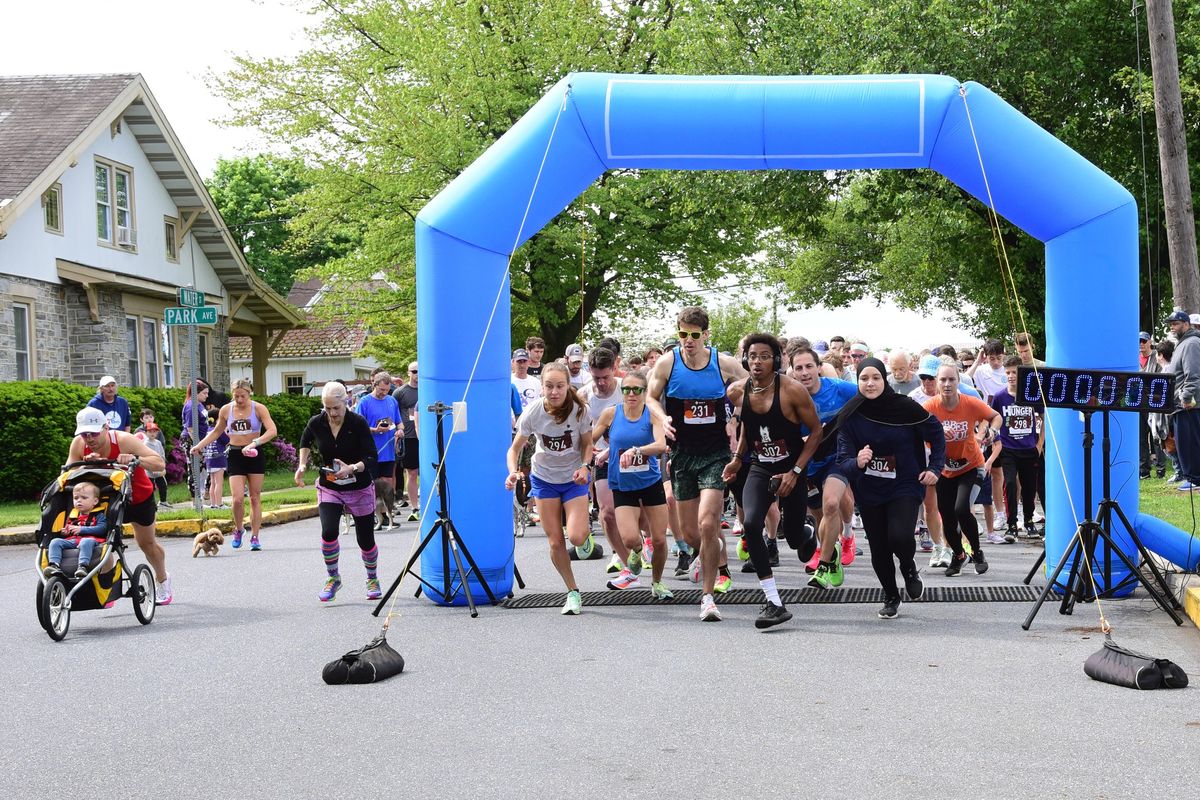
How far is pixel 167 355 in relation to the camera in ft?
103

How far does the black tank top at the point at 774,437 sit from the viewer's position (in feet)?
32.3

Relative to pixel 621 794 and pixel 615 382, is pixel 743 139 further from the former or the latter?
pixel 621 794

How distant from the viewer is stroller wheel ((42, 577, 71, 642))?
9414mm

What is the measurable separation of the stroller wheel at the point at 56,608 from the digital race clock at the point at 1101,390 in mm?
6603

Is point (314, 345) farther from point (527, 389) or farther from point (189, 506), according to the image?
point (527, 389)

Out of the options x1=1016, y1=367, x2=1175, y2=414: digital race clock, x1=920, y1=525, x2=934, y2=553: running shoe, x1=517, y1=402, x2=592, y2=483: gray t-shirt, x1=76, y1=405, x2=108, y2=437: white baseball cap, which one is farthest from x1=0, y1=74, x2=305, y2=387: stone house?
x1=1016, y1=367, x2=1175, y2=414: digital race clock

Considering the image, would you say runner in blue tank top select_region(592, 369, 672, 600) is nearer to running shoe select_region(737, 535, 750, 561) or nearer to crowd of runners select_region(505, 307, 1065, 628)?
crowd of runners select_region(505, 307, 1065, 628)

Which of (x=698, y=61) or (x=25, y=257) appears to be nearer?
(x=25, y=257)

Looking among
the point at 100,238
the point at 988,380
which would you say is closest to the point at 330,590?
the point at 988,380

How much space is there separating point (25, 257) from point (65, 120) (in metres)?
3.67

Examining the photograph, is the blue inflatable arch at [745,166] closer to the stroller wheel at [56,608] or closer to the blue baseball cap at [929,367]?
the blue baseball cap at [929,367]

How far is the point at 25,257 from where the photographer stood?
84.1 feet

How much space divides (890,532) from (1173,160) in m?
9.58

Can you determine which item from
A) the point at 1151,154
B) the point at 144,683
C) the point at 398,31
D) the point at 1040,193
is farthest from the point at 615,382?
the point at 398,31
